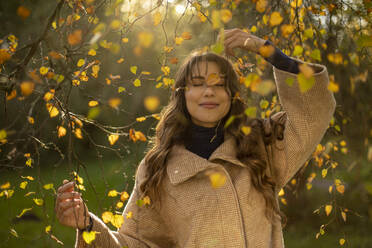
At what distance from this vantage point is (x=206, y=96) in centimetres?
164

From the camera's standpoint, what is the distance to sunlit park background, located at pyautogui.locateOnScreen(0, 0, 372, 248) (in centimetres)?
118

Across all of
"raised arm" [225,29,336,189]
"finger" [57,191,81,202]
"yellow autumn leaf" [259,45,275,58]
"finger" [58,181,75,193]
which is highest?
"yellow autumn leaf" [259,45,275,58]

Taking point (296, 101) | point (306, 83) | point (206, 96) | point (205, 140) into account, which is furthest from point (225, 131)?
point (306, 83)

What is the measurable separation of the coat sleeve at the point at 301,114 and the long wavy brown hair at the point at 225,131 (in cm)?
10

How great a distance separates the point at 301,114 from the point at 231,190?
1.29 ft

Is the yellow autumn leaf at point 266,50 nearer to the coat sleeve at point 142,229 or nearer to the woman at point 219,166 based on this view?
the woman at point 219,166

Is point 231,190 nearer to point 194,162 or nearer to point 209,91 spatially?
point 194,162

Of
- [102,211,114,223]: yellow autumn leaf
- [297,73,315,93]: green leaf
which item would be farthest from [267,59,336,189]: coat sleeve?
[102,211,114,223]: yellow autumn leaf

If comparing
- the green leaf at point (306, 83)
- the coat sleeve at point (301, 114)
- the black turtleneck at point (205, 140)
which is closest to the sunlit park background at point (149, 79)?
the green leaf at point (306, 83)

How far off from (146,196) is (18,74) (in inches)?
29.3

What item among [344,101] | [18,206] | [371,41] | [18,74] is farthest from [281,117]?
[18,206]

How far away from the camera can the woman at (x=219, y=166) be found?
57.2 inches

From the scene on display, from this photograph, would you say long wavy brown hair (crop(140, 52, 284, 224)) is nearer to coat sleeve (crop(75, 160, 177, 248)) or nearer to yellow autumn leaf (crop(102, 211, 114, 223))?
coat sleeve (crop(75, 160, 177, 248))

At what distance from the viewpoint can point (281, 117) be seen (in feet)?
5.16
